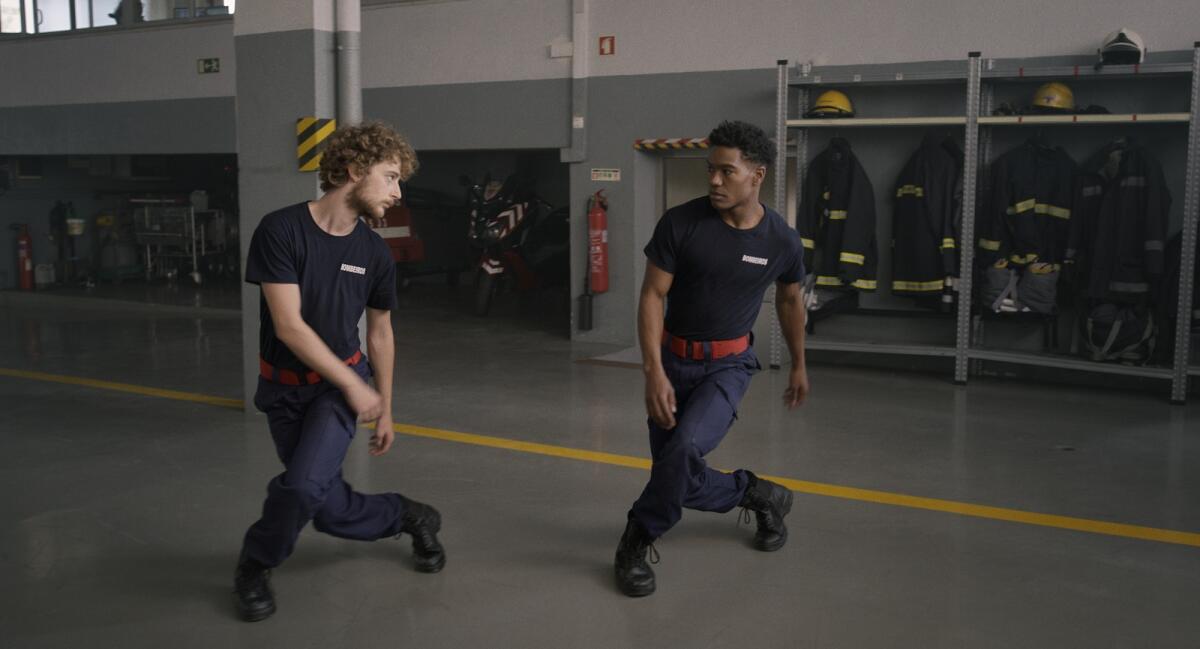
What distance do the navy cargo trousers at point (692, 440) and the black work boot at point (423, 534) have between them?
0.76m

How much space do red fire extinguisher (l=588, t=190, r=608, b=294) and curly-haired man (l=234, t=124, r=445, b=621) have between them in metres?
5.84

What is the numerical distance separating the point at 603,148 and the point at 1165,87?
4.55 meters

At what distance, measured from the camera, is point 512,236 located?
12391mm

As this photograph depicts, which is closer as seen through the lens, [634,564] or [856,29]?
[634,564]

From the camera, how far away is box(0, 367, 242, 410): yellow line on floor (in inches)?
286

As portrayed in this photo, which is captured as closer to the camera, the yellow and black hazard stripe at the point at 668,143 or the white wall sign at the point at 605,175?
the yellow and black hazard stripe at the point at 668,143

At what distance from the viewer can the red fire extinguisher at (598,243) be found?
31.6 ft

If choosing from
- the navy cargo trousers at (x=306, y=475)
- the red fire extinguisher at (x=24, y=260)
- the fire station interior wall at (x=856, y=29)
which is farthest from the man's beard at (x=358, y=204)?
the red fire extinguisher at (x=24, y=260)

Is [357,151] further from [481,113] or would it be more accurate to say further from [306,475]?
[481,113]

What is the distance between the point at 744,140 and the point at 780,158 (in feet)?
15.0

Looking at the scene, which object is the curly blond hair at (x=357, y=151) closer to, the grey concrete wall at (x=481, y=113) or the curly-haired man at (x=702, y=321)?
the curly-haired man at (x=702, y=321)

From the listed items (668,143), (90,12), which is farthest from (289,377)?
(90,12)

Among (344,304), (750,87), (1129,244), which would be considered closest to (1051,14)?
(1129,244)

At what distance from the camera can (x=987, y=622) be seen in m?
3.65
